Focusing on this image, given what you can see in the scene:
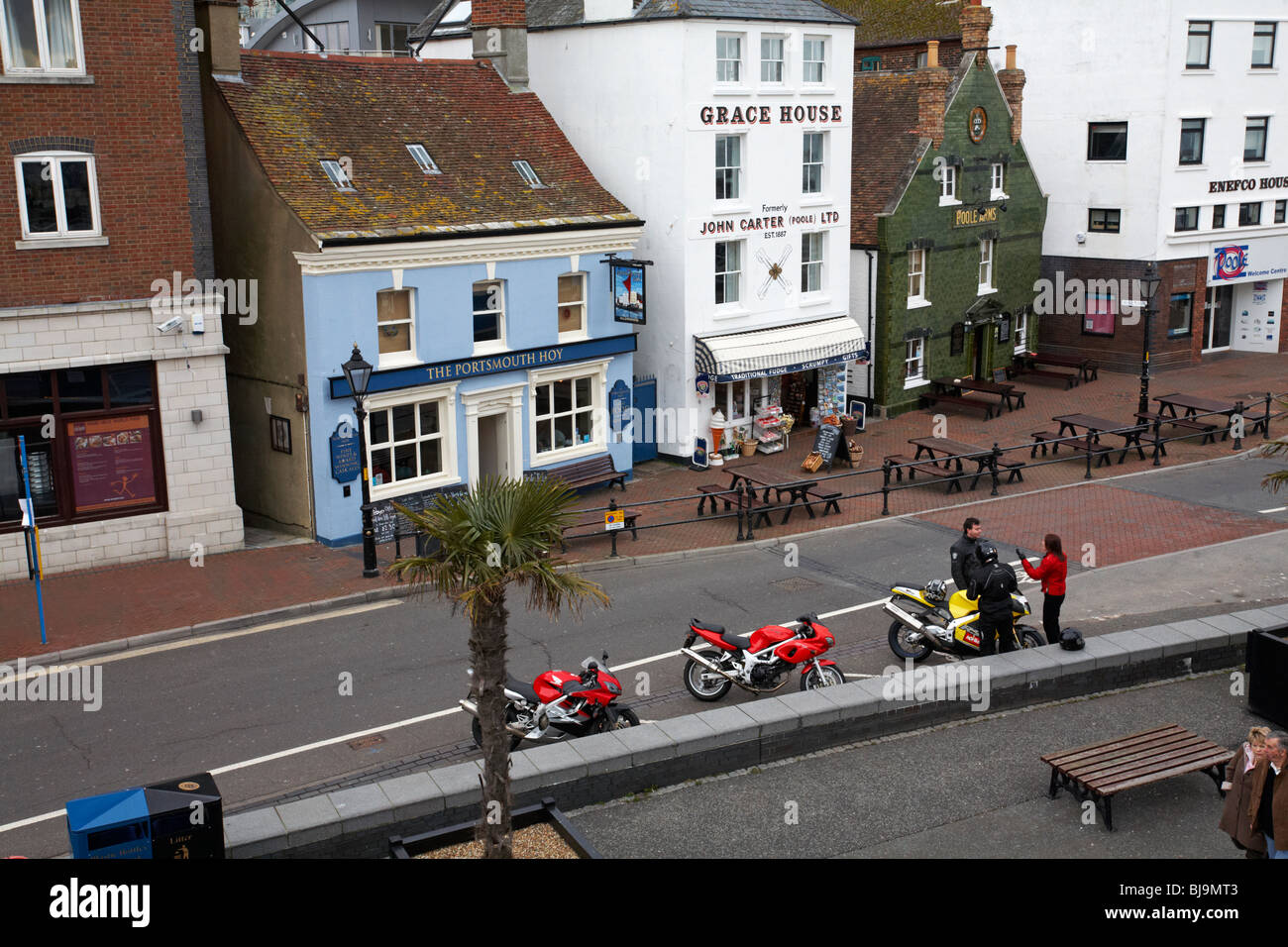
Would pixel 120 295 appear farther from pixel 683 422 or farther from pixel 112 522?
pixel 683 422

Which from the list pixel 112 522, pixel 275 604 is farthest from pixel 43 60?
pixel 275 604

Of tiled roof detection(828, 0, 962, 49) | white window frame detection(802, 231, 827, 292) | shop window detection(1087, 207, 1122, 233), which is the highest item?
tiled roof detection(828, 0, 962, 49)

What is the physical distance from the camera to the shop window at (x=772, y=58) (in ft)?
93.1

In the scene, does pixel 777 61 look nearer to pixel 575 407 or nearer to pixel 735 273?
pixel 735 273

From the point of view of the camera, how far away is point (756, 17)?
2758 centimetres

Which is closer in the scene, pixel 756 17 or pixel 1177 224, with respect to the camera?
pixel 756 17

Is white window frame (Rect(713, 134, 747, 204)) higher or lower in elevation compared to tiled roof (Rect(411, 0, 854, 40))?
lower

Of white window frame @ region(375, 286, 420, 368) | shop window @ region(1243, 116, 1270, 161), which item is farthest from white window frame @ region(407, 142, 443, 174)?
shop window @ region(1243, 116, 1270, 161)

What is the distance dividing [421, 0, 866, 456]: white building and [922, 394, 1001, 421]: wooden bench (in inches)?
167

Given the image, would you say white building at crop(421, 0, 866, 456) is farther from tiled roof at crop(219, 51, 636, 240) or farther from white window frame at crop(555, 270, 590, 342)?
white window frame at crop(555, 270, 590, 342)

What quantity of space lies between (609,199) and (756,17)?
5.25 meters

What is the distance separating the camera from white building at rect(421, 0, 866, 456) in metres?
27.2

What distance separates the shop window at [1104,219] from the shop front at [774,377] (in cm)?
1171
